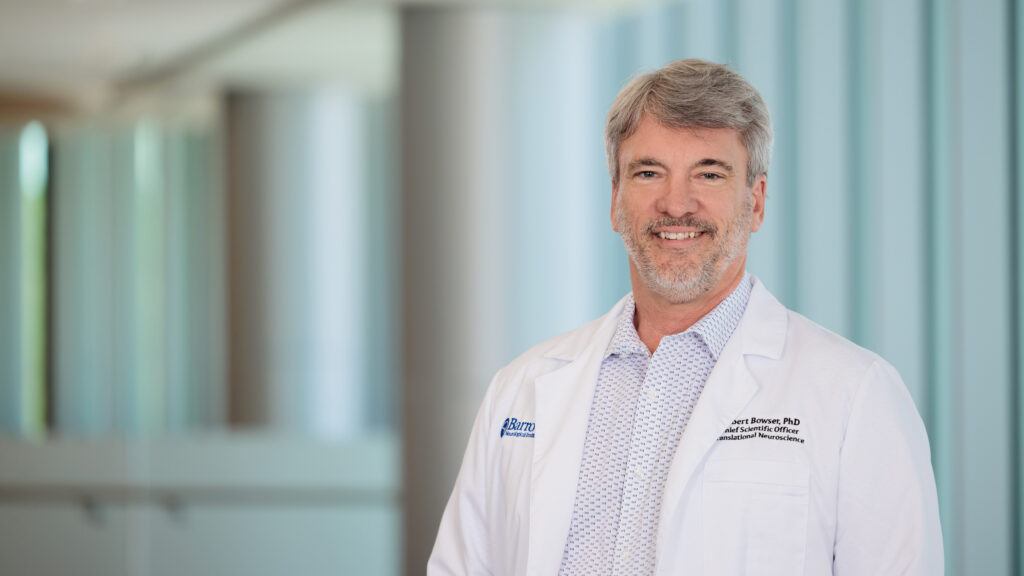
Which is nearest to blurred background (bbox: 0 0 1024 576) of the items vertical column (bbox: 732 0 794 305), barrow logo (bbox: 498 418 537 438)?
vertical column (bbox: 732 0 794 305)

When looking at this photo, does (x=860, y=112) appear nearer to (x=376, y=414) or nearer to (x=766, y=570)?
(x=766, y=570)

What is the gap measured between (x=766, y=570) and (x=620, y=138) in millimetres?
721

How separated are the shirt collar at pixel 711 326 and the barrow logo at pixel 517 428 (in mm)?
182

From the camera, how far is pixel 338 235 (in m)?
5.90

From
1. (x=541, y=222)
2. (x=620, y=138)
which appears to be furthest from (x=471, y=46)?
(x=620, y=138)

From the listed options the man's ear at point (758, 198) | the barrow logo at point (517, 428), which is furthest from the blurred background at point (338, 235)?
the barrow logo at point (517, 428)

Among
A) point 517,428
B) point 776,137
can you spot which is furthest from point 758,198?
point 776,137

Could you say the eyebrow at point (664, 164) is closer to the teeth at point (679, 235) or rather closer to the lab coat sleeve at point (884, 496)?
the teeth at point (679, 235)

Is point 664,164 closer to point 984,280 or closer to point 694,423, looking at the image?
point 694,423

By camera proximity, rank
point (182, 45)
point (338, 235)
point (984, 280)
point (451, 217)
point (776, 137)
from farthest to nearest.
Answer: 1. point (338, 235)
2. point (182, 45)
3. point (451, 217)
4. point (776, 137)
5. point (984, 280)

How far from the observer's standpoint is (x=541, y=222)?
508 cm

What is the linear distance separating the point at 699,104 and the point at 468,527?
83 cm

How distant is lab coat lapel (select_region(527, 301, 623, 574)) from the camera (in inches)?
82.7

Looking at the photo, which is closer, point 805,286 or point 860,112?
point 860,112
